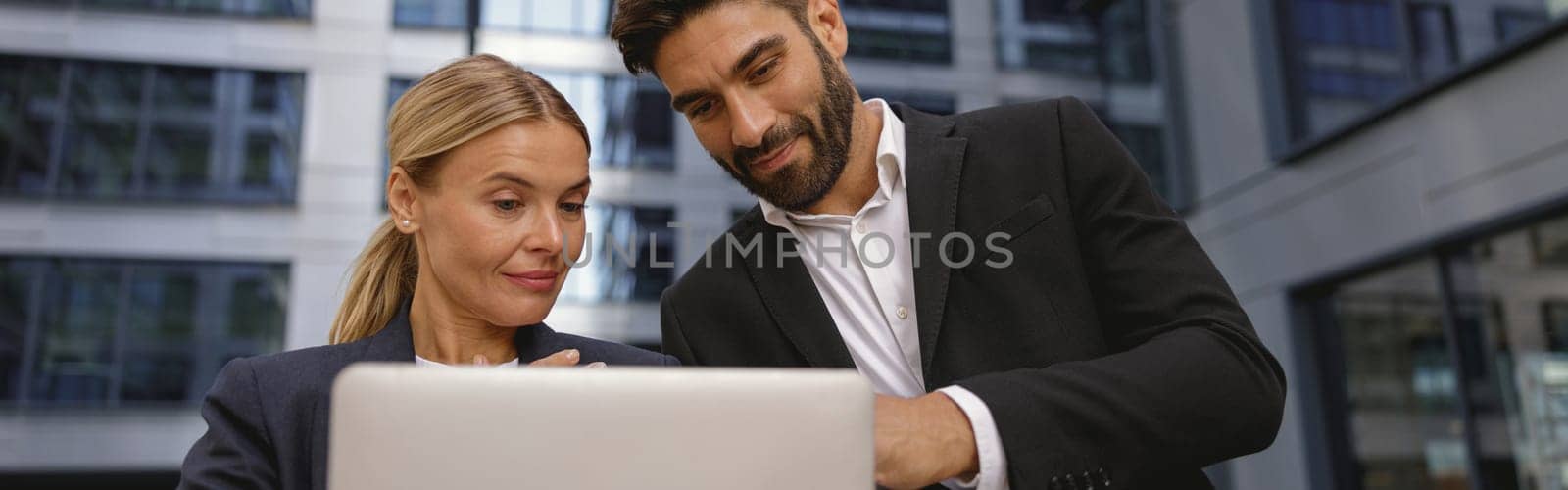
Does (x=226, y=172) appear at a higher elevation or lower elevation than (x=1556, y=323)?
higher

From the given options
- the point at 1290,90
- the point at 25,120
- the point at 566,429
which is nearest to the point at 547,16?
the point at 25,120

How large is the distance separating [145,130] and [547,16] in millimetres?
2021

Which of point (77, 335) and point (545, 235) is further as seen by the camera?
point (77, 335)

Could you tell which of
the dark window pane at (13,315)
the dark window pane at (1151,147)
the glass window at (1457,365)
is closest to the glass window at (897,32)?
the dark window pane at (1151,147)

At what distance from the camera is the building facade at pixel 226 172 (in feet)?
17.4

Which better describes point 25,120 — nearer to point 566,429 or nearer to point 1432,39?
point 566,429

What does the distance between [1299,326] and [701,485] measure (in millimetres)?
5326

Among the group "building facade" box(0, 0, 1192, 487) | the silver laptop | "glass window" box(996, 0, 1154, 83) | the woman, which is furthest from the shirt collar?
"glass window" box(996, 0, 1154, 83)

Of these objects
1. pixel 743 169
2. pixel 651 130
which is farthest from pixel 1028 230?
pixel 651 130

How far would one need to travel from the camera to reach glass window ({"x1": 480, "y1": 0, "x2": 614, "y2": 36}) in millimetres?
5238

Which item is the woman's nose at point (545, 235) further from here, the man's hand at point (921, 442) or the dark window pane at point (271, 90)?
the dark window pane at point (271, 90)

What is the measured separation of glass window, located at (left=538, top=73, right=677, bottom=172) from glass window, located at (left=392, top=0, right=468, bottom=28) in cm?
48

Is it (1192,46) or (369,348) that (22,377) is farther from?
(1192,46)

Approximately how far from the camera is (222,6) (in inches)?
216
